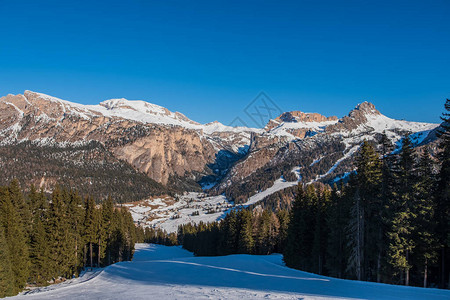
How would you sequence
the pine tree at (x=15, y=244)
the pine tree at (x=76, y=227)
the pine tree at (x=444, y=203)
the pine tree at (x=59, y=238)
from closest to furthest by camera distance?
the pine tree at (x=444, y=203) < the pine tree at (x=15, y=244) < the pine tree at (x=59, y=238) < the pine tree at (x=76, y=227)

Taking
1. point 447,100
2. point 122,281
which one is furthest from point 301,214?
point 122,281

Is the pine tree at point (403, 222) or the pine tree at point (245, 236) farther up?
the pine tree at point (403, 222)

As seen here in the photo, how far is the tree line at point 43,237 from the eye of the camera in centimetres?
3094

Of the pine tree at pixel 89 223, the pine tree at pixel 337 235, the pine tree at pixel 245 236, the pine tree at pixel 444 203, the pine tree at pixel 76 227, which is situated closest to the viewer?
the pine tree at pixel 444 203

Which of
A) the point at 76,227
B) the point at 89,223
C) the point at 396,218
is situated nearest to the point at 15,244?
the point at 76,227

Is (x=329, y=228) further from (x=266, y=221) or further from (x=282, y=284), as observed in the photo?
(x=266, y=221)

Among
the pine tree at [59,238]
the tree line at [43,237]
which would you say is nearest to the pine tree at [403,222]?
the tree line at [43,237]

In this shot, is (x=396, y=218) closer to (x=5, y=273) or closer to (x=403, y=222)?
A: (x=403, y=222)

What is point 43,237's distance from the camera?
3653 cm

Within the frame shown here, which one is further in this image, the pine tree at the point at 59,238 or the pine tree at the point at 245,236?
the pine tree at the point at 245,236

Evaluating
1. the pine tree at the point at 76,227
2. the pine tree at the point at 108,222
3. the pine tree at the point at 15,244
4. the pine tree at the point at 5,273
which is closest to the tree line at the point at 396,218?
the pine tree at the point at 5,273

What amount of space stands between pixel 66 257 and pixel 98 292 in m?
23.3

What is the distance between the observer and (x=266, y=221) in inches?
2685

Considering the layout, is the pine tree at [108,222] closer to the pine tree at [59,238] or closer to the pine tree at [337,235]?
the pine tree at [59,238]
